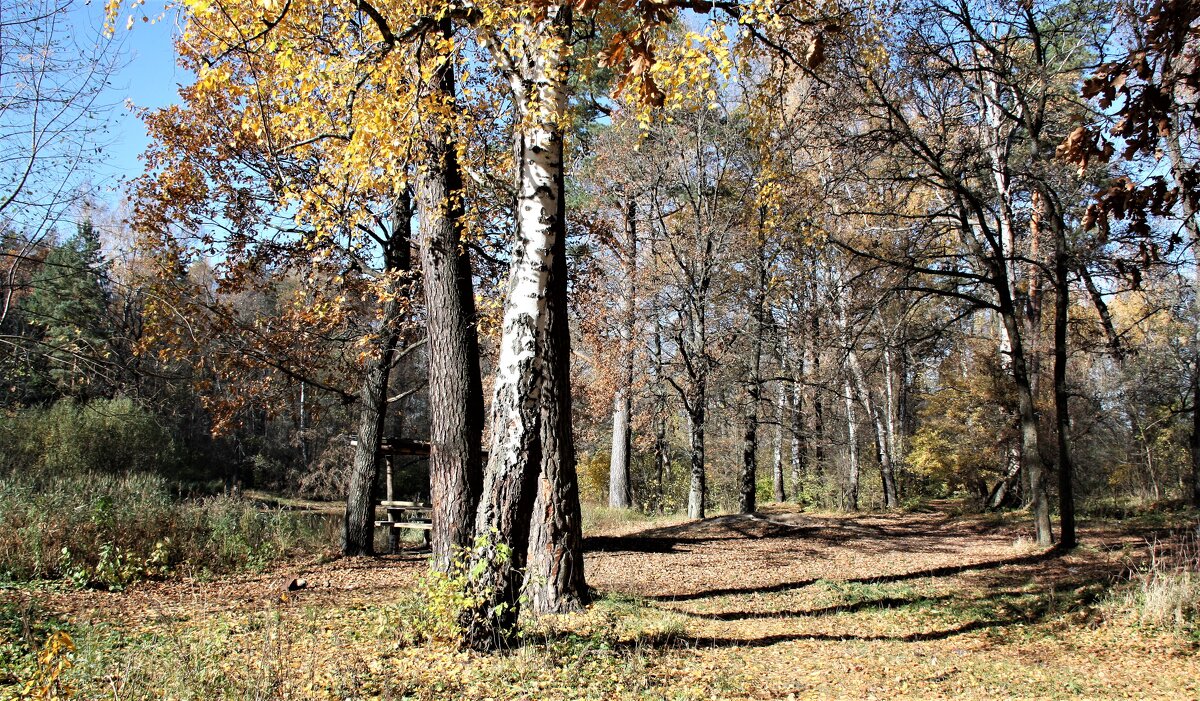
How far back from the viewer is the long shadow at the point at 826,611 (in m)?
6.98

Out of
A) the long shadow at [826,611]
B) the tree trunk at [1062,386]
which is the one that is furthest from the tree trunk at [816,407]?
the long shadow at [826,611]

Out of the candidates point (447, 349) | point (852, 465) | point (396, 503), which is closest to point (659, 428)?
point (852, 465)

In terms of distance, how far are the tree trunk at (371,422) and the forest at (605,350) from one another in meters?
0.05

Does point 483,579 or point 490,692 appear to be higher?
point 483,579

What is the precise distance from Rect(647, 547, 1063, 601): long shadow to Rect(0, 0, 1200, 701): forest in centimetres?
8

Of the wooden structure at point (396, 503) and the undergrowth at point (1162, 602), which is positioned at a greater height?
the wooden structure at point (396, 503)

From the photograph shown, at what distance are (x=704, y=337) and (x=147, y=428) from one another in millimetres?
21030

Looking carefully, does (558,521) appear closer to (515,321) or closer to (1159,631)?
(515,321)

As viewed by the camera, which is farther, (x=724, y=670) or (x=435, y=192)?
(x=435, y=192)

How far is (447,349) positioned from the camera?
21.1 feet

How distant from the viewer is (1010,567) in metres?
9.74

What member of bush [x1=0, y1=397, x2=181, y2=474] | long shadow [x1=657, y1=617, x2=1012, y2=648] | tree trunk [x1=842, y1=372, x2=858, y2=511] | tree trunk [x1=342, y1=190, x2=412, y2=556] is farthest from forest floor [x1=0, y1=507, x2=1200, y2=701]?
bush [x1=0, y1=397, x2=181, y2=474]

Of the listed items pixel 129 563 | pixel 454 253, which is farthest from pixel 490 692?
pixel 129 563

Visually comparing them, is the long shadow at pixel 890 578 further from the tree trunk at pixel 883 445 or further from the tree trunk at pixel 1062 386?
the tree trunk at pixel 883 445
